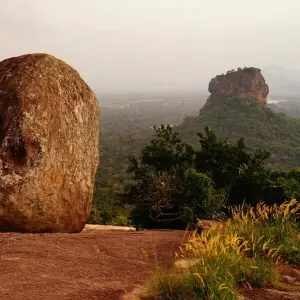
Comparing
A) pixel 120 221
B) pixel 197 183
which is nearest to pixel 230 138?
pixel 120 221

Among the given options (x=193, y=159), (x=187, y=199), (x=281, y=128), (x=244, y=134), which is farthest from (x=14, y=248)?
(x=281, y=128)

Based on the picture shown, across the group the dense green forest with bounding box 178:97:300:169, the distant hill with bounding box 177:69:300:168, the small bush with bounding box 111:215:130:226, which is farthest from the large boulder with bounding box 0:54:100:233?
the dense green forest with bounding box 178:97:300:169

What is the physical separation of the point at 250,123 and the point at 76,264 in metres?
110

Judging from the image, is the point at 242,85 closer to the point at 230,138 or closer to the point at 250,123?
the point at 250,123

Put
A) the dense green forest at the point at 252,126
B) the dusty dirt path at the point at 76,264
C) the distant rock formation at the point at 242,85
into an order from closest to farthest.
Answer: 1. the dusty dirt path at the point at 76,264
2. the dense green forest at the point at 252,126
3. the distant rock formation at the point at 242,85

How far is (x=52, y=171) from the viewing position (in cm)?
1027

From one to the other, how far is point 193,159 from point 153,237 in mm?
12716

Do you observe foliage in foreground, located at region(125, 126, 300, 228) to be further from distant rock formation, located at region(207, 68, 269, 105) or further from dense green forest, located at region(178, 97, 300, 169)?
distant rock formation, located at region(207, 68, 269, 105)

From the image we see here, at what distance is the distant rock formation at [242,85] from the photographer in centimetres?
13012

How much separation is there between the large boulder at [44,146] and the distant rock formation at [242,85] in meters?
125

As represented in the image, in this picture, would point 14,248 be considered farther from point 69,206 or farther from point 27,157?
point 69,206

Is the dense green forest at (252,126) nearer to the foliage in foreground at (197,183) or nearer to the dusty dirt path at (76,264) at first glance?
the foliage in foreground at (197,183)

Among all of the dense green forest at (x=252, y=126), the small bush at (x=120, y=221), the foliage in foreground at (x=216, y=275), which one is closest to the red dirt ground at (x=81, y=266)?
the foliage in foreground at (x=216, y=275)

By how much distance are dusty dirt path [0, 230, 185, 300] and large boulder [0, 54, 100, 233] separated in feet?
4.75
